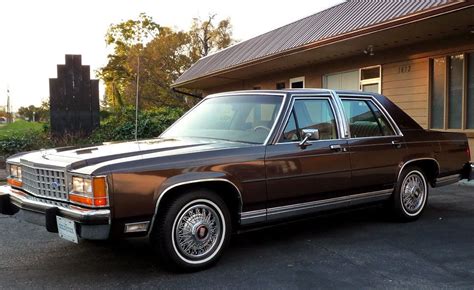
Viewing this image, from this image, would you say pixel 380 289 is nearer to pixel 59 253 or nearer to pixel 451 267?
pixel 451 267

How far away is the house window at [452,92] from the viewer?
10.3 meters

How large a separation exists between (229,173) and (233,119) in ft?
3.49

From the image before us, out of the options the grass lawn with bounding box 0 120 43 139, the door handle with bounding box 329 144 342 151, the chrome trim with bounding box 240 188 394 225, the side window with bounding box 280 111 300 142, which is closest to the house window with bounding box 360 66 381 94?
the chrome trim with bounding box 240 188 394 225

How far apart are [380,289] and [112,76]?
4624 centimetres

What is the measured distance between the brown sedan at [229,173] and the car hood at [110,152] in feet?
0.04

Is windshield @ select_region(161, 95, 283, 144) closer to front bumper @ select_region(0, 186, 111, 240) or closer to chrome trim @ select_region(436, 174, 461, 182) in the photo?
front bumper @ select_region(0, 186, 111, 240)

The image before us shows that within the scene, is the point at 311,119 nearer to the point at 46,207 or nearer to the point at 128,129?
the point at 46,207

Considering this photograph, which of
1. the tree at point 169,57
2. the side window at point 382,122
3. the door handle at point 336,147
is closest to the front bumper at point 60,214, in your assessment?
the door handle at point 336,147

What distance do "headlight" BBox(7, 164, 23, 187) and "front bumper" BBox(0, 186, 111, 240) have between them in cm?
17

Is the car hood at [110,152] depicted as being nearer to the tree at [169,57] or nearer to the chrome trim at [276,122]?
the chrome trim at [276,122]

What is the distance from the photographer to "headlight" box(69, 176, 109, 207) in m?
3.86

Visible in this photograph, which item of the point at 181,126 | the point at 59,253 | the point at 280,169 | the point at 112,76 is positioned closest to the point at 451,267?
the point at 280,169

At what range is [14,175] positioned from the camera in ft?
16.3

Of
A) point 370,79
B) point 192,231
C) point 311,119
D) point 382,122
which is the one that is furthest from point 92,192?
point 370,79
